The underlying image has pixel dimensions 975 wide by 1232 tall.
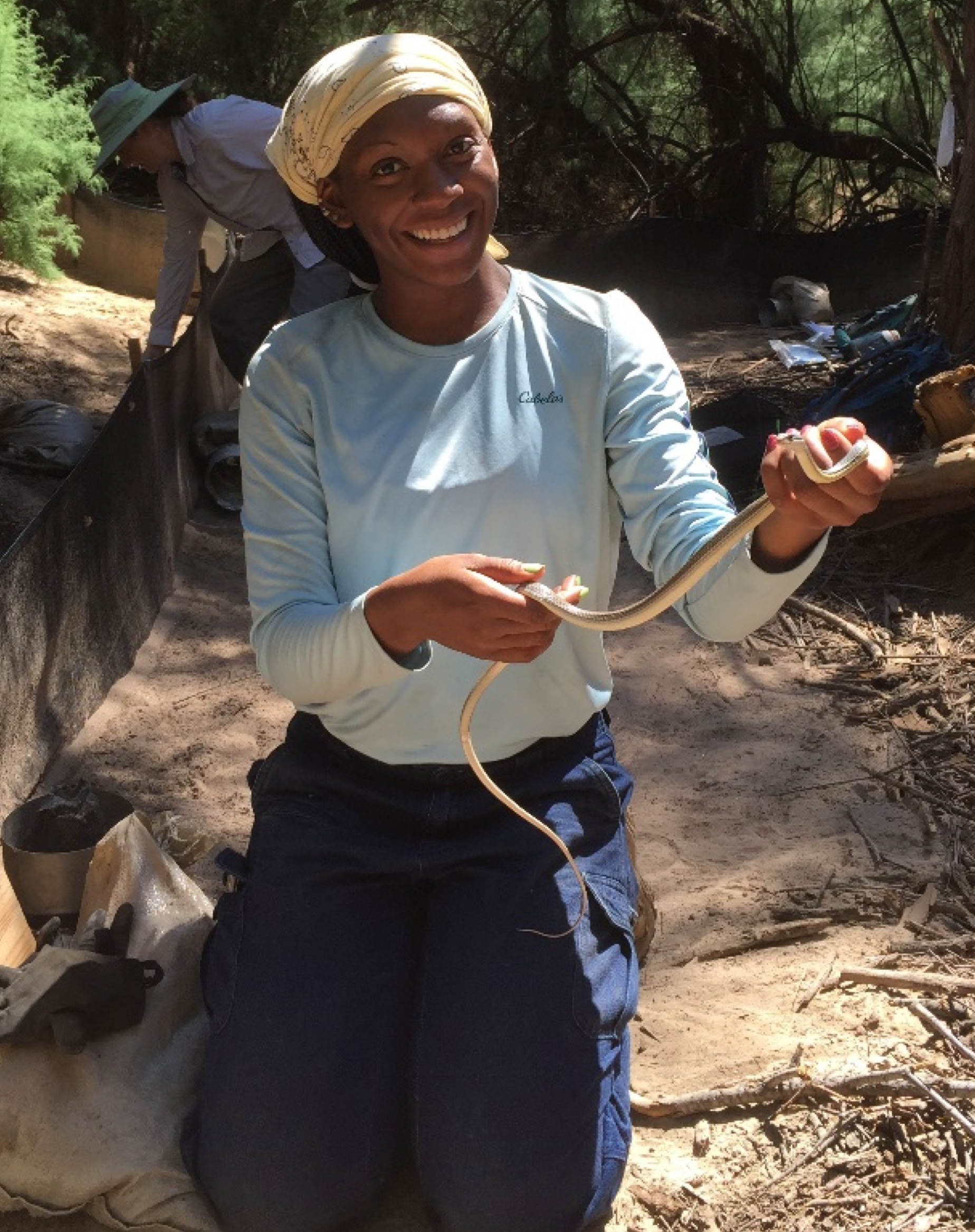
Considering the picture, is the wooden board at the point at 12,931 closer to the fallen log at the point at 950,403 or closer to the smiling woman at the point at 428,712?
the smiling woman at the point at 428,712

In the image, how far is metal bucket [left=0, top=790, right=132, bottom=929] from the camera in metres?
2.78

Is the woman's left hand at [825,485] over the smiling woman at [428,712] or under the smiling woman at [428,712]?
over

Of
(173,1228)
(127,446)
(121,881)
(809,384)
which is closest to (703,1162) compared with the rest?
(173,1228)

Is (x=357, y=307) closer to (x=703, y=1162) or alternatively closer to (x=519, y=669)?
(x=519, y=669)

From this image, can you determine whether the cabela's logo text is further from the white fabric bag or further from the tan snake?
the white fabric bag

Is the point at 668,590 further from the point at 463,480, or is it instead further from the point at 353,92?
the point at 353,92

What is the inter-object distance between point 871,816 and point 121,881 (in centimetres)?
175

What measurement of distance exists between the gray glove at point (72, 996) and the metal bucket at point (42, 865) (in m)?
0.49

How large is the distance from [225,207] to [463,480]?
403cm

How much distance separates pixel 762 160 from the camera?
35.2ft

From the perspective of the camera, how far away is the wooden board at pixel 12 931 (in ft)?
8.83

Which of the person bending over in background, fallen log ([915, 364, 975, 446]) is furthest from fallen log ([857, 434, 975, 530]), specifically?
the person bending over in background

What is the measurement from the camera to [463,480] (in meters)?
2.14

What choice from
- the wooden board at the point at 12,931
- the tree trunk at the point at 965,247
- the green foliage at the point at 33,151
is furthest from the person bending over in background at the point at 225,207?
the wooden board at the point at 12,931
